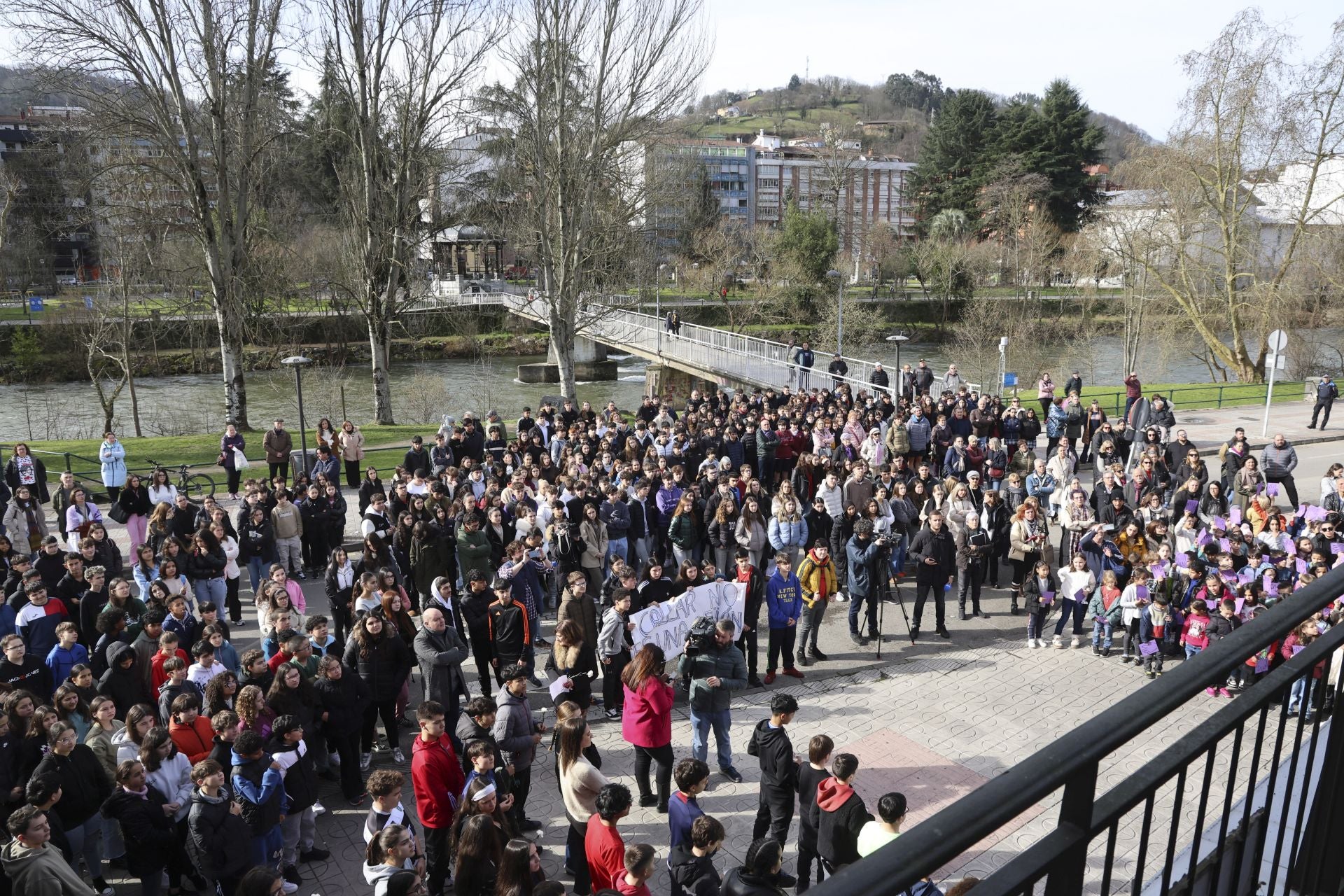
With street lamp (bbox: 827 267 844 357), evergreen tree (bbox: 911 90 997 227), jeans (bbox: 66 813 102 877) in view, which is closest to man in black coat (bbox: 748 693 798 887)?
jeans (bbox: 66 813 102 877)

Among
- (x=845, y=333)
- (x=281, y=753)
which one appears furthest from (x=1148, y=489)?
(x=845, y=333)

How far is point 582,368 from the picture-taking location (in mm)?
51375

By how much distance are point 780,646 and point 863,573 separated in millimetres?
1572

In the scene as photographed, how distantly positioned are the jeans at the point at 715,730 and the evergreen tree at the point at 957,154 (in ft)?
196

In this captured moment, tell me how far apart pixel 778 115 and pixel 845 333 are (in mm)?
139403

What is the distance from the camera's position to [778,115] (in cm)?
17175

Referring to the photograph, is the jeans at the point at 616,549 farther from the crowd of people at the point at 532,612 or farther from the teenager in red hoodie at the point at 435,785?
the teenager in red hoodie at the point at 435,785

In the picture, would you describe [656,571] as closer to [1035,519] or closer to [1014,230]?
[1035,519]

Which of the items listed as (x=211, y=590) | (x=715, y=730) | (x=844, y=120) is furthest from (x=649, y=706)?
(x=844, y=120)

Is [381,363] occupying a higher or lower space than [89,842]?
higher

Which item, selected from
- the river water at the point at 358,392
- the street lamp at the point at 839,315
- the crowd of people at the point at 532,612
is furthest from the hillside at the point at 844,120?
the crowd of people at the point at 532,612

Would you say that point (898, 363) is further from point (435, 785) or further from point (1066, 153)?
point (1066, 153)

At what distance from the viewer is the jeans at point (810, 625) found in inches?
456

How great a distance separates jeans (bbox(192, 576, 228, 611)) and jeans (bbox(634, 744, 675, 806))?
267 inches
